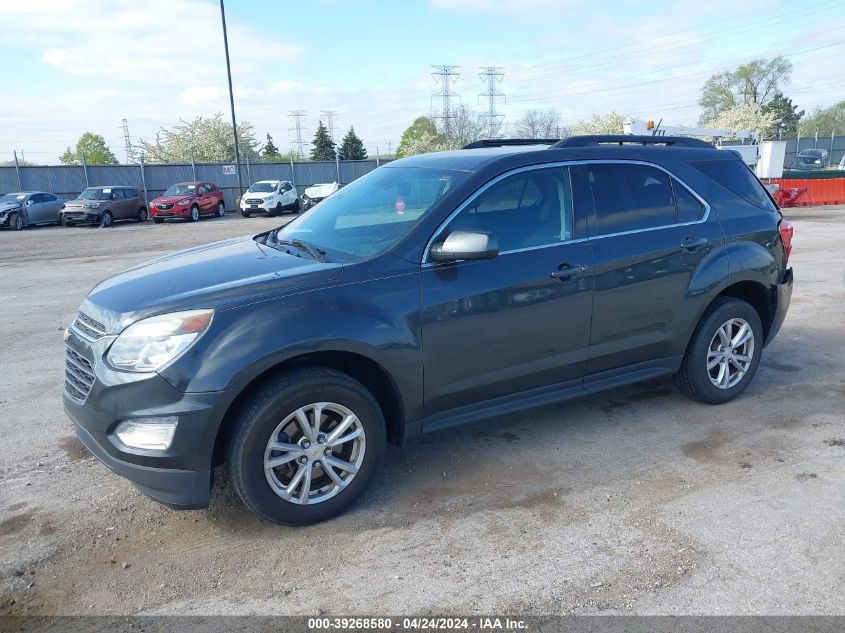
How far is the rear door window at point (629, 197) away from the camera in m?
4.26

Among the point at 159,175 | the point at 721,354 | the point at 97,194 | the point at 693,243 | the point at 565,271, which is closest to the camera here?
the point at 565,271

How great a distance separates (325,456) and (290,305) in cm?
80

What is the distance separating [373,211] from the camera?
169 inches

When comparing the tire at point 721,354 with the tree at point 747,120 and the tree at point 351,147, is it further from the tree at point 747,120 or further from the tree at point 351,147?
the tree at point 351,147

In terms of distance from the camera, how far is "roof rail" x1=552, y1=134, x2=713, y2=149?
4.36 m

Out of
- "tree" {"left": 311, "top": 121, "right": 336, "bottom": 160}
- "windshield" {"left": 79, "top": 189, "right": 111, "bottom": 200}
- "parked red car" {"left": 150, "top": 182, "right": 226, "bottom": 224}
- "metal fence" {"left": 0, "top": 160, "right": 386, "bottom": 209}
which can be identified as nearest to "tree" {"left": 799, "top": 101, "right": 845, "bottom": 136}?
"tree" {"left": 311, "top": 121, "right": 336, "bottom": 160}

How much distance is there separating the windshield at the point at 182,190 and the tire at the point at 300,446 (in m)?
27.2

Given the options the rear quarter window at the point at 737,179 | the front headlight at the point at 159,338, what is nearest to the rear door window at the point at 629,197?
the rear quarter window at the point at 737,179

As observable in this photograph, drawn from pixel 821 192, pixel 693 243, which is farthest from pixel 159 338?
pixel 821 192

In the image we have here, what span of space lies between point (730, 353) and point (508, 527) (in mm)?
2509

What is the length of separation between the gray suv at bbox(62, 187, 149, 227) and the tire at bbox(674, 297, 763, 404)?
1023 inches

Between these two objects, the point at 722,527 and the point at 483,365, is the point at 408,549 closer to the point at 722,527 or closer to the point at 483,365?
the point at 483,365

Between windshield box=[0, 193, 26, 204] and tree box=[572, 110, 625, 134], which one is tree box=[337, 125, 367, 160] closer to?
tree box=[572, 110, 625, 134]

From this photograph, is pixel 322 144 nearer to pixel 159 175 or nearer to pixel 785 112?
pixel 159 175
